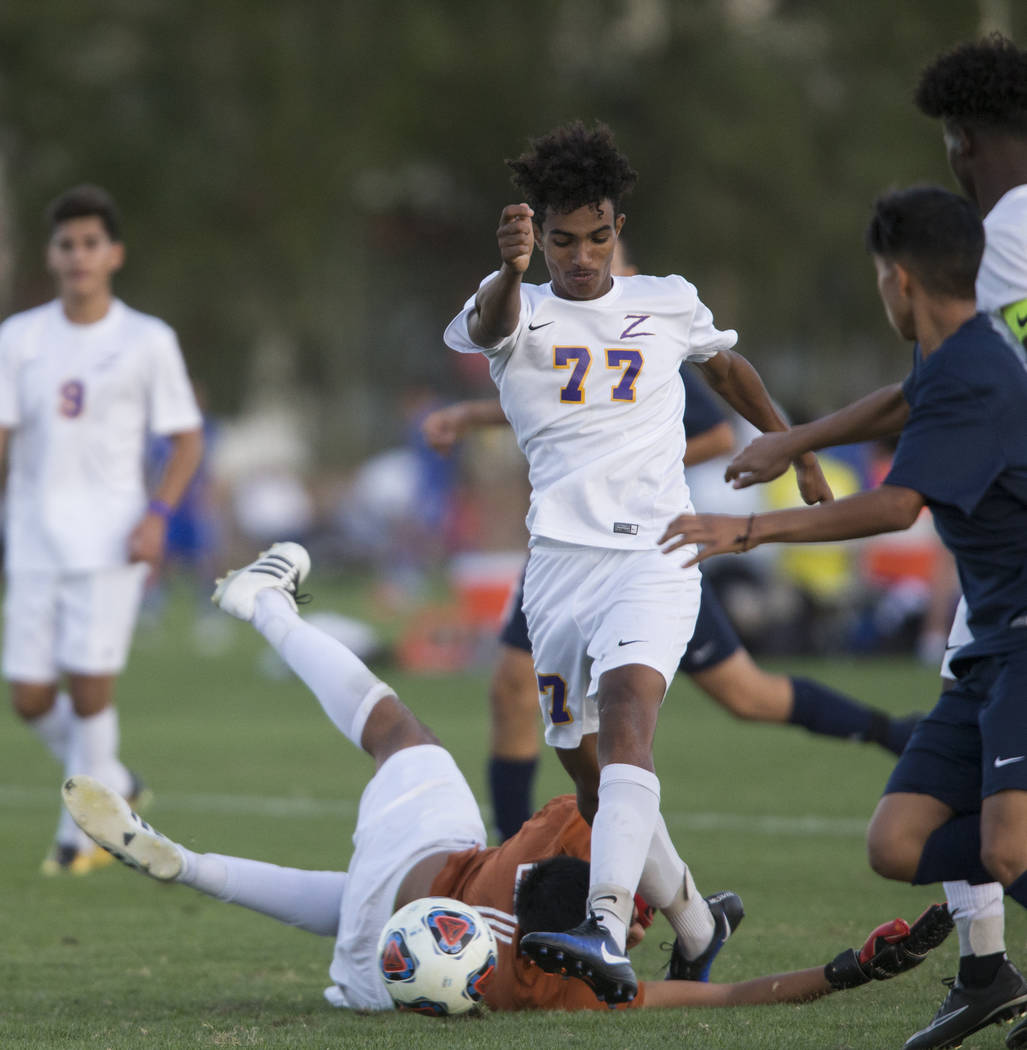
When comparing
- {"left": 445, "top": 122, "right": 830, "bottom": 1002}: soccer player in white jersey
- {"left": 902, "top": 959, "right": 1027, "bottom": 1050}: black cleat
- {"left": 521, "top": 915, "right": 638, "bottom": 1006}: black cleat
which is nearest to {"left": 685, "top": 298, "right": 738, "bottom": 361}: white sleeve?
{"left": 445, "top": 122, "right": 830, "bottom": 1002}: soccer player in white jersey

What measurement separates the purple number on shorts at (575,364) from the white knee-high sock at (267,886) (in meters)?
1.55

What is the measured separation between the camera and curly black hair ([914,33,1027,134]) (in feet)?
15.2

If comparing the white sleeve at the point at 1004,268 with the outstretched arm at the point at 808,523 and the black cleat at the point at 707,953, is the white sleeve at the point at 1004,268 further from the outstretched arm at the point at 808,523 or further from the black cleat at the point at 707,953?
the black cleat at the point at 707,953

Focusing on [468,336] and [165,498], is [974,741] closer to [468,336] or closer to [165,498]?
[468,336]

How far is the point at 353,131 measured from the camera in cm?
3428

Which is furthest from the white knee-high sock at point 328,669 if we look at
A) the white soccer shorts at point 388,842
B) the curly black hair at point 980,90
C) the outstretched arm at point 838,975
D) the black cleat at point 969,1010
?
the curly black hair at point 980,90

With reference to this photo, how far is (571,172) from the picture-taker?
4.89 metres

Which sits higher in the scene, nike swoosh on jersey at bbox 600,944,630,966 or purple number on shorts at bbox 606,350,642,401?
purple number on shorts at bbox 606,350,642,401

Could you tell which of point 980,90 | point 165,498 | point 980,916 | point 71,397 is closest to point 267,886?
point 980,916

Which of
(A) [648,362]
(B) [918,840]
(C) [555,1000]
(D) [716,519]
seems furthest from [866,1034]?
(A) [648,362]

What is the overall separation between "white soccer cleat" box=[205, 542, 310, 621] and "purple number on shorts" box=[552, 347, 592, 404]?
171cm

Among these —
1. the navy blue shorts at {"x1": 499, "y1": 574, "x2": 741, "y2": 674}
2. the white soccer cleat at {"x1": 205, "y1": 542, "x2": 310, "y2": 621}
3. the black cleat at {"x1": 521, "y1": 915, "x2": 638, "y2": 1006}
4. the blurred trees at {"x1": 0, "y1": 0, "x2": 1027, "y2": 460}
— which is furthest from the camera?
the blurred trees at {"x1": 0, "y1": 0, "x2": 1027, "y2": 460}

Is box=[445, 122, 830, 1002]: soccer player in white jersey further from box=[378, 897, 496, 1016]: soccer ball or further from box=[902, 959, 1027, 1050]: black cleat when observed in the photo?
box=[902, 959, 1027, 1050]: black cleat

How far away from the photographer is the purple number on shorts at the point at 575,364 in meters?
4.98
